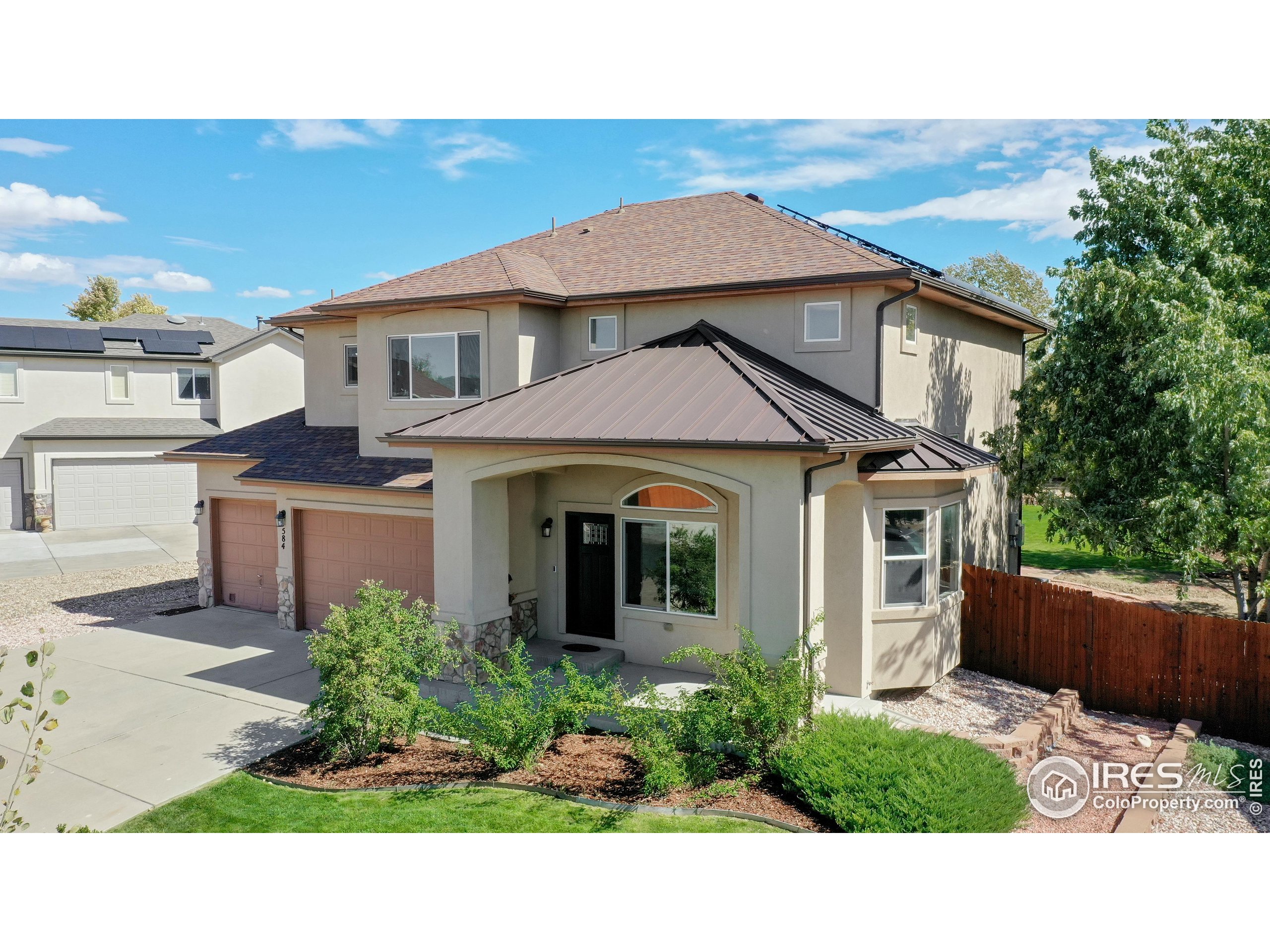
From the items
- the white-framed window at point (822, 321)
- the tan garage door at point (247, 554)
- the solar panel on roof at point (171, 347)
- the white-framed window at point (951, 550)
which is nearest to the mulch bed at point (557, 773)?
the white-framed window at point (951, 550)

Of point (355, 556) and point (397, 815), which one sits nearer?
point (397, 815)

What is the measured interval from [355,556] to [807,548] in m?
8.66

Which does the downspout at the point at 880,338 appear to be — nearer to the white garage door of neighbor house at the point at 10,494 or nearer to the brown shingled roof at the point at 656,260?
the brown shingled roof at the point at 656,260

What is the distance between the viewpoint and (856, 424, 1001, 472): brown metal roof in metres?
Answer: 10.8

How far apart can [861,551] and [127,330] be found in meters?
30.4

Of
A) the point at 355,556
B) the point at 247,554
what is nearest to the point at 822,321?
the point at 355,556

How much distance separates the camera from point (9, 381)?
27.8 meters

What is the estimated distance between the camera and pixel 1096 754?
1005cm

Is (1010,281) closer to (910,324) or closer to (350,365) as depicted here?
(910,324)

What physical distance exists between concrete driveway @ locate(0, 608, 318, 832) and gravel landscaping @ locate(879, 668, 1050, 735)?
820 cm

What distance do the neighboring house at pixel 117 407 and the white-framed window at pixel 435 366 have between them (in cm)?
1909

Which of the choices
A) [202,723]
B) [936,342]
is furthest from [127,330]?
[936,342]

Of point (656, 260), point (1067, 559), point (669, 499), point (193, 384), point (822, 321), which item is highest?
point (656, 260)

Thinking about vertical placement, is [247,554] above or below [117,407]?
below
